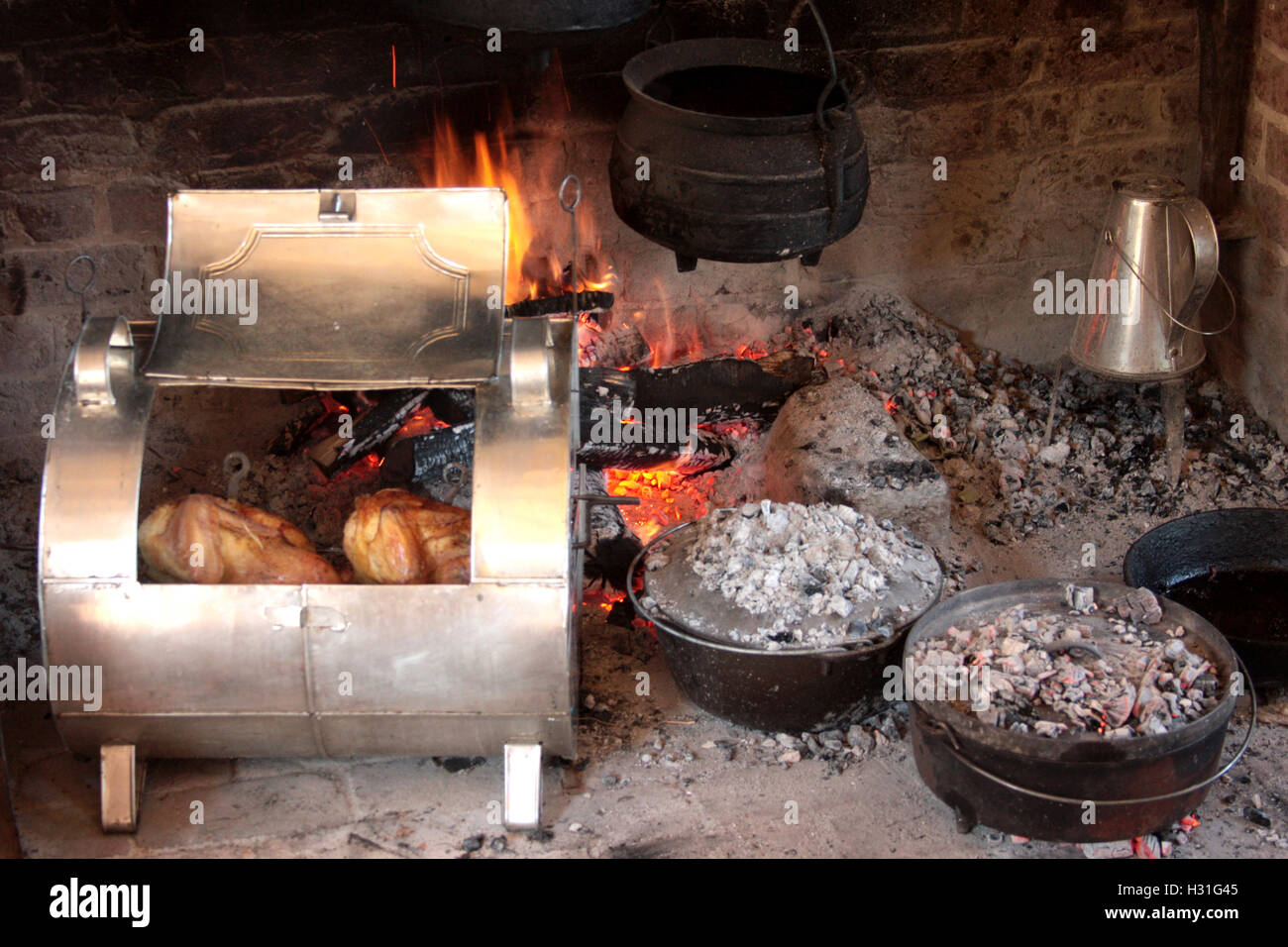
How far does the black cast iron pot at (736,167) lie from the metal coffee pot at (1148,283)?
964mm

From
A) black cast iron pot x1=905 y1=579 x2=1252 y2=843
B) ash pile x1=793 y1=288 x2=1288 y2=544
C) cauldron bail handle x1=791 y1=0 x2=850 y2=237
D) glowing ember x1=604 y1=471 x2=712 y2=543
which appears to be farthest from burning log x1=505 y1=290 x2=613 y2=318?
black cast iron pot x1=905 y1=579 x2=1252 y2=843

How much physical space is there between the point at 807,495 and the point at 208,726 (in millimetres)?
2095

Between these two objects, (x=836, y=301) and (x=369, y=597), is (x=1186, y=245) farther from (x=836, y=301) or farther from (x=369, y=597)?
(x=369, y=597)

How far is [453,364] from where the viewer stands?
10.4 ft

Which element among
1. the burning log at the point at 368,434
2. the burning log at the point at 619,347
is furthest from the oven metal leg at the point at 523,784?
the burning log at the point at 619,347

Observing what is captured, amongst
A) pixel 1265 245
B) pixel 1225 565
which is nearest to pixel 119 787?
pixel 1225 565

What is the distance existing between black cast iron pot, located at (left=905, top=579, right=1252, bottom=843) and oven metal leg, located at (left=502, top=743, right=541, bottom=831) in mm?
987

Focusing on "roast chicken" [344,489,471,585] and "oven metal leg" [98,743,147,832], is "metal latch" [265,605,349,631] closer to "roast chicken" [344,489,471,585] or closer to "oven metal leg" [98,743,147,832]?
"roast chicken" [344,489,471,585]

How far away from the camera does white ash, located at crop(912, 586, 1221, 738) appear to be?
9.86ft

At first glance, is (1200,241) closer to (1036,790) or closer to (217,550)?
(1036,790)

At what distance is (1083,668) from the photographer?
314 centimetres

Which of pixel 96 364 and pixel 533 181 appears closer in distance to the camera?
pixel 96 364

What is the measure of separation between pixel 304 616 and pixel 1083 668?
196 cm
